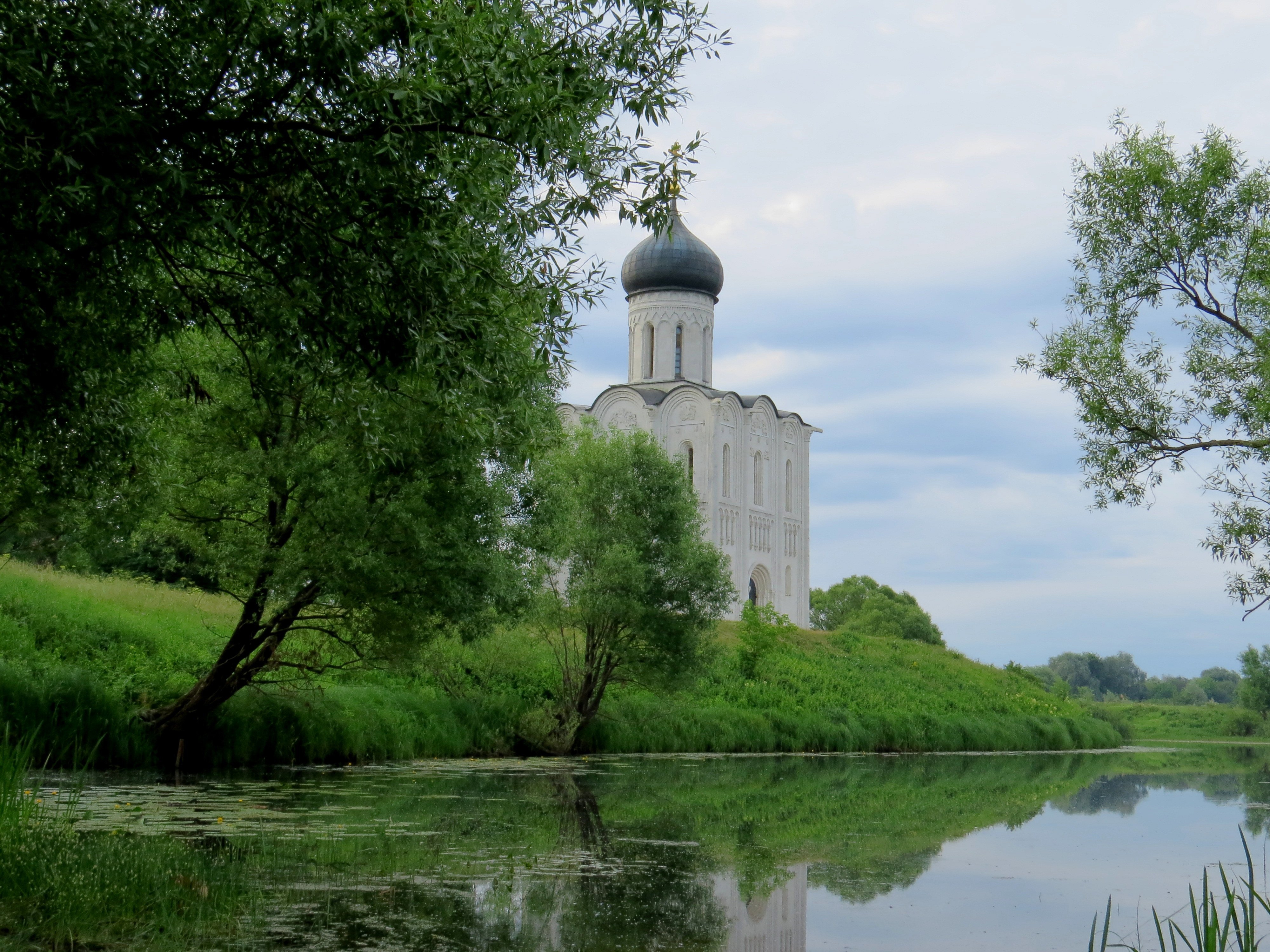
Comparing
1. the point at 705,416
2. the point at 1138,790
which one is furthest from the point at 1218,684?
the point at 1138,790

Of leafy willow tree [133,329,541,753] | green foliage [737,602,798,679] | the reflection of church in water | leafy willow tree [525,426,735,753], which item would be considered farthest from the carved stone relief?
the reflection of church in water

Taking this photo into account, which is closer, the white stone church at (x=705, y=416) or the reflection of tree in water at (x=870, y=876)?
the reflection of tree in water at (x=870, y=876)

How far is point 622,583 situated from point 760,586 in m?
34.2

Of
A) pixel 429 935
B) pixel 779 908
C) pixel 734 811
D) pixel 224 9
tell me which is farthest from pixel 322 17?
pixel 734 811

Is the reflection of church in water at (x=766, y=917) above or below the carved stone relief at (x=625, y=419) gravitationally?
below

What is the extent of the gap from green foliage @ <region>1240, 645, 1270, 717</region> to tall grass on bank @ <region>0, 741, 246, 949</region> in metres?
62.3

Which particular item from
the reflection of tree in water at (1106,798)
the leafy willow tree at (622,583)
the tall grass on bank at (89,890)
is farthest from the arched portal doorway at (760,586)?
the tall grass on bank at (89,890)

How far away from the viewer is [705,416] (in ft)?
174

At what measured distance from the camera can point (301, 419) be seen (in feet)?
44.9

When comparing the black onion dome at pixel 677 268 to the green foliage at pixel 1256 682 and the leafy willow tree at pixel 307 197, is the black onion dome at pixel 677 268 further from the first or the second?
the leafy willow tree at pixel 307 197

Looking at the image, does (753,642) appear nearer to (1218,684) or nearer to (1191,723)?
(1191,723)

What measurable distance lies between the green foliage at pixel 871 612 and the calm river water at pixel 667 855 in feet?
174

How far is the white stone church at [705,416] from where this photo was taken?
53219 millimetres

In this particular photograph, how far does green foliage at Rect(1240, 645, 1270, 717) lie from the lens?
60.5 meters
